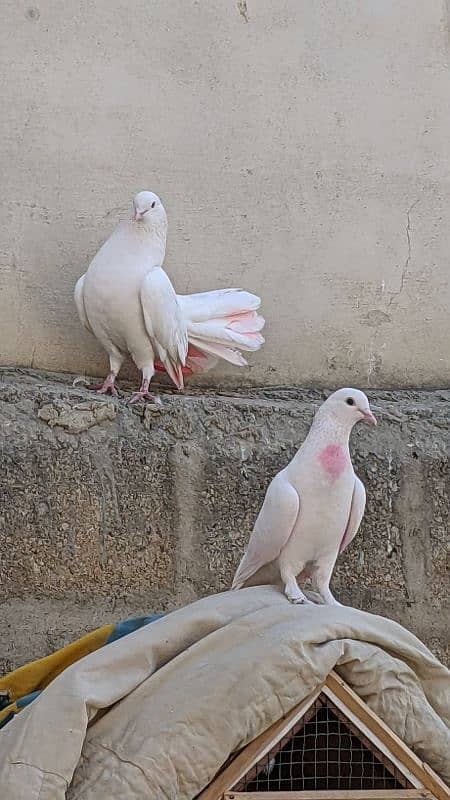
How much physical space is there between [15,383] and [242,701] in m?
0.95

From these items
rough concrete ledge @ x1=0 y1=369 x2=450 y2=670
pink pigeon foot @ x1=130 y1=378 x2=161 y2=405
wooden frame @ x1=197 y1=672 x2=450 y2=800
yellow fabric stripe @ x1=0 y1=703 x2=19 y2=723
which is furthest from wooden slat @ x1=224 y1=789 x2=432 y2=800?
pink pigeon foot @ x1=130 y1=378 x2=161 y2=405

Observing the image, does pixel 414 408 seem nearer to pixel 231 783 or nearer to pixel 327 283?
pixel 327 283

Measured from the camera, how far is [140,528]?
241 cm

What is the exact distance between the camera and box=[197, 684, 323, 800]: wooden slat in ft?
5.66

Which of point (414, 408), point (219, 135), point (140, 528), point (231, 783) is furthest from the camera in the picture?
point (219, 135)

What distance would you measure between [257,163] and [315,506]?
1014mm

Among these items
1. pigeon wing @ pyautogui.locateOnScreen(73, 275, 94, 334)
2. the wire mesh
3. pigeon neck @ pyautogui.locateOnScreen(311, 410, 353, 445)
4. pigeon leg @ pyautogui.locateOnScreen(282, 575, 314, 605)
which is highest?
pigeon wing @ pyautogui.locateOnScreen(73, 275, 94, 334)

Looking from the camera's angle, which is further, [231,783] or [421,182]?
[421,182]

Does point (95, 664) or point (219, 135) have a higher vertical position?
point (219, 135)

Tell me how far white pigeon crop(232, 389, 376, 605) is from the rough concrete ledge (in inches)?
11.9

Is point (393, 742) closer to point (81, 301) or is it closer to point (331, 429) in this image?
point (331, 429)

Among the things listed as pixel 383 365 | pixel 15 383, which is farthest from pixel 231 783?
pixel 383 365

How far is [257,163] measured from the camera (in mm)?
2859

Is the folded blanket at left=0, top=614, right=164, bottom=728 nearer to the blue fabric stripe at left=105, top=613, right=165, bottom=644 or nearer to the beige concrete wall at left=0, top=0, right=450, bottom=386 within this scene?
the blue fabric stripe at left=105, top=613, right=165, bottom=644
